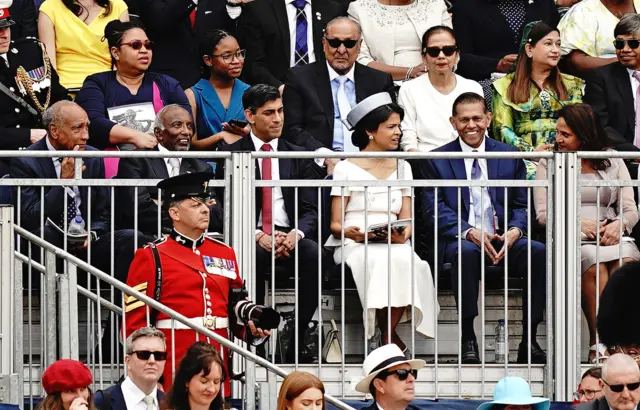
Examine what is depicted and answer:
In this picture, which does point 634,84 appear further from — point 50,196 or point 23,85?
point 50,196

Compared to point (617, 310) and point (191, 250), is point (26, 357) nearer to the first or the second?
point (191, 250)

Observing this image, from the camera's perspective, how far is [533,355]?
1205 cm

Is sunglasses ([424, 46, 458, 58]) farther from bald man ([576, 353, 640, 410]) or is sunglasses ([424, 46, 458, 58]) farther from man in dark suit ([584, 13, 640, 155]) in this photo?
bald man ([576, 353, 640, 410])

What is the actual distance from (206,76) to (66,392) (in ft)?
16.0

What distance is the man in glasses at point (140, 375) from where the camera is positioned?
34.1ft

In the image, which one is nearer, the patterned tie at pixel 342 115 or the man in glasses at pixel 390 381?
the man in glasses at pixel 390 381

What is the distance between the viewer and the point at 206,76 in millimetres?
14594

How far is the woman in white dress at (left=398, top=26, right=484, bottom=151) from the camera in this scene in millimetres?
13789

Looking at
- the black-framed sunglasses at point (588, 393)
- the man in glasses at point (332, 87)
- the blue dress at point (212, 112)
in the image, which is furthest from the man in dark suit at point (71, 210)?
the black-framed sunglasses at point (588, 393)

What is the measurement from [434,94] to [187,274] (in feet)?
11.4

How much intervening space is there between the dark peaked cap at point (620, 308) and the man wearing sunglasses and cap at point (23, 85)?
4349mm

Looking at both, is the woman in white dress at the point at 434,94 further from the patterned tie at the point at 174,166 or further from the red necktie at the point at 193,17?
the red necktie at the point at 193,17

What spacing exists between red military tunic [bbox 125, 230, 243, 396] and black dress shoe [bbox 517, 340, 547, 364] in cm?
200

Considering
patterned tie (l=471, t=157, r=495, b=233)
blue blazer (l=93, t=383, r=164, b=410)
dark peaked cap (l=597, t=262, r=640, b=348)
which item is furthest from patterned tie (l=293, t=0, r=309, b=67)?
blue blazer (l=93, t=383, r=164, b=410)
